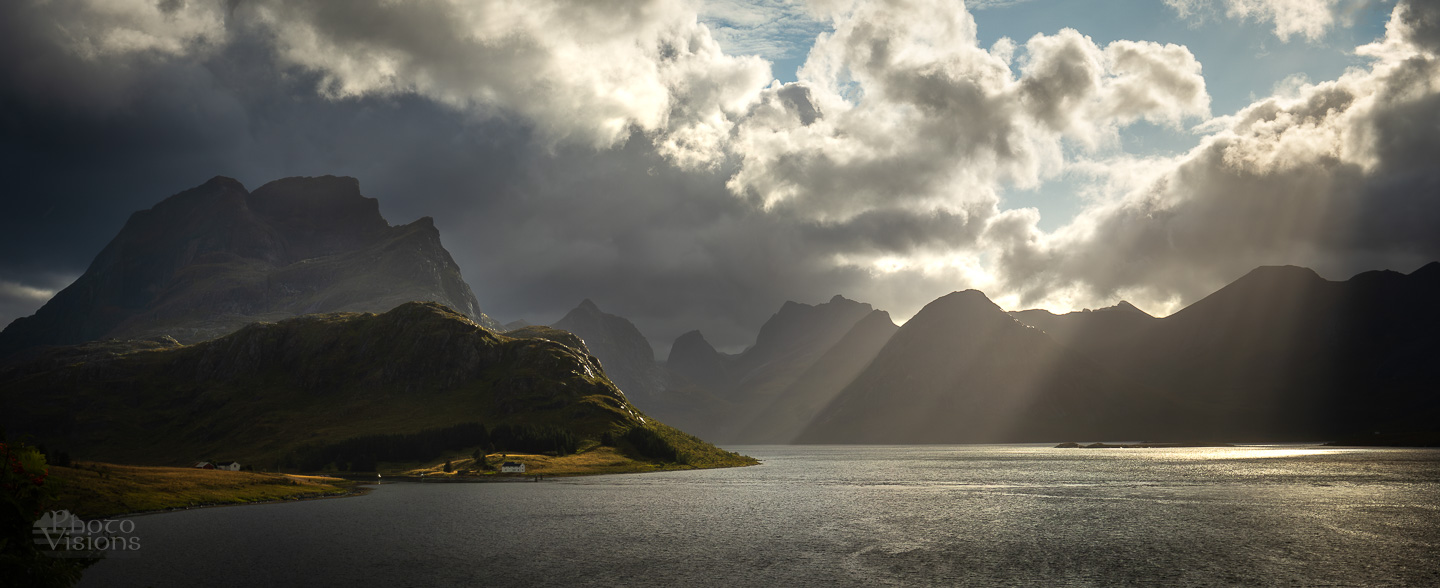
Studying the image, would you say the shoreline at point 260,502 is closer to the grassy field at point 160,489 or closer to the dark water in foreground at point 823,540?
the grassy field at point 160,489

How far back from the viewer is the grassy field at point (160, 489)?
12519 centimetres

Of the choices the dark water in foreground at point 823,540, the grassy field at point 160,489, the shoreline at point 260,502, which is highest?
the grassy field at point 160,489

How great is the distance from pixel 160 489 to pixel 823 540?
451 ft

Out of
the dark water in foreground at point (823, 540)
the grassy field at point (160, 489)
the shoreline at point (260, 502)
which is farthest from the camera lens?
the shoreline at point (260, 502)

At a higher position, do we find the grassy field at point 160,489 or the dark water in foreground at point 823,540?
the grassy field at point 160,489

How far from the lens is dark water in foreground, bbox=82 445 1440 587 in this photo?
229 ft

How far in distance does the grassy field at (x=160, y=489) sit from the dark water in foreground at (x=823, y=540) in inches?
350

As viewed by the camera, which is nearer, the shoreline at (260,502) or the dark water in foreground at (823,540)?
the dark water in foreground at (823,540)

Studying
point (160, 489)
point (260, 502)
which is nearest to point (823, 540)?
point (260, 502)

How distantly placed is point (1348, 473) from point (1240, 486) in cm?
5771

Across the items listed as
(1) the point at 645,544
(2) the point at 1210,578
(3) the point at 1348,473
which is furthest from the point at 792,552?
(3) the point at 1348,473

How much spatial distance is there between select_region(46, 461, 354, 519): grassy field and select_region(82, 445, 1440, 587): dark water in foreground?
8887mm

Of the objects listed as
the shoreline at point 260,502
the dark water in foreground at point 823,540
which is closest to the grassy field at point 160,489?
the shoreline at point 260,502

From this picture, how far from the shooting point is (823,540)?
9362 cm
